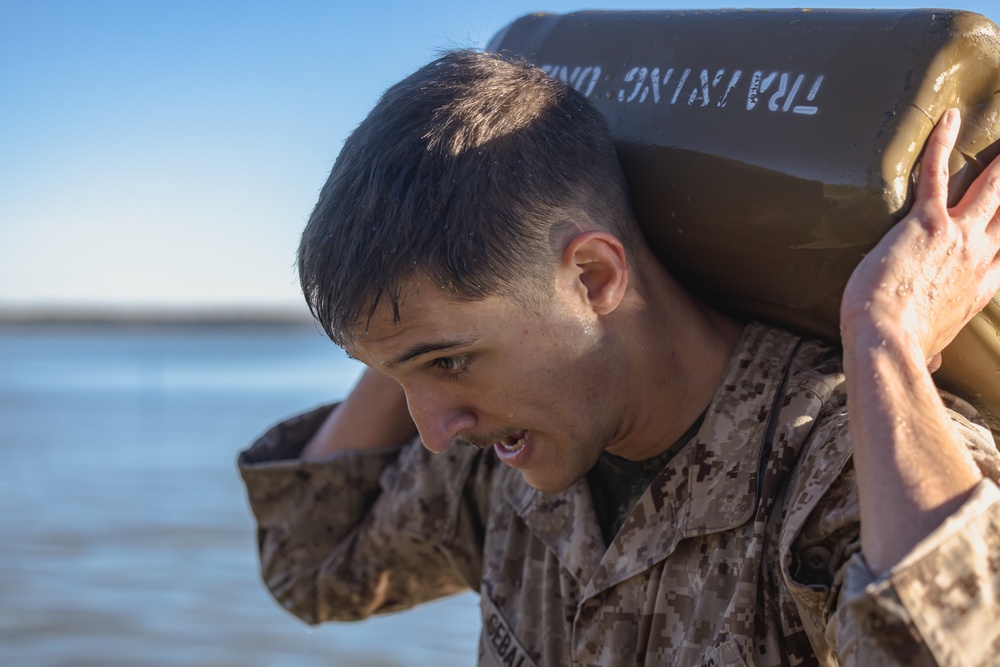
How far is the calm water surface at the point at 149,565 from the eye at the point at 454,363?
3442mm

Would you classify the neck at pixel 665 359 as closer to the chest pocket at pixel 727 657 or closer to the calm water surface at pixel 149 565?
the chest pocket at pixel 727 657

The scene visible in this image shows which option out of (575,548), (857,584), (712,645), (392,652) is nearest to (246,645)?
(392,652)

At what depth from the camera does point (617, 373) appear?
7.66 feet

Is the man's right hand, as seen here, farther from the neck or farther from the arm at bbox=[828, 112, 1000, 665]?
the arm at bbox=[828, 112, 1000, 665]

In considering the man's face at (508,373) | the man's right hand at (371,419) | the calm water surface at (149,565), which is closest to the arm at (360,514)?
the man's right hand at (371,419)

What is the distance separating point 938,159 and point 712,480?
0.69 metres

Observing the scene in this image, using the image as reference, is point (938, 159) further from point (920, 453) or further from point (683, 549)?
point (683, 549)

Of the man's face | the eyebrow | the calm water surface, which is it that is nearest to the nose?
the man's face

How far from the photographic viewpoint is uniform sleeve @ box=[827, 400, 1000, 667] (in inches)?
64.1

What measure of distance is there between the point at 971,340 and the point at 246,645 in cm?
428

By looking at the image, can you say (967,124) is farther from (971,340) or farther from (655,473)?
(655,473)

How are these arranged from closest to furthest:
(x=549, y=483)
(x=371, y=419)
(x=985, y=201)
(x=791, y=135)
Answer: (x=985, y=201) → (x=791, y=135) → (x=549, y=483) → (x=371, y=419)

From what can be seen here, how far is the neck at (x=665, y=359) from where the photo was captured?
2.36 metres

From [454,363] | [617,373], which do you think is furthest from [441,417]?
[617,373]
